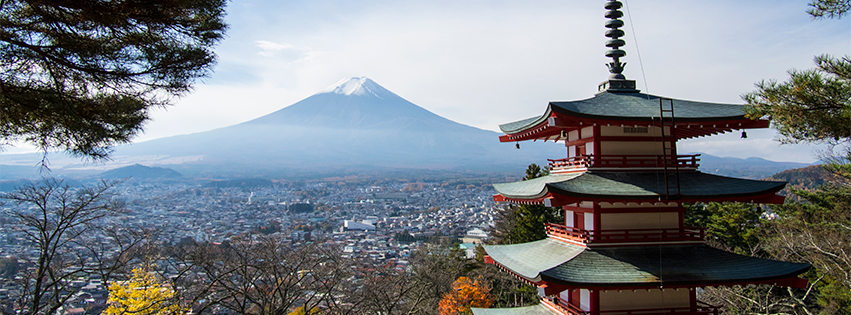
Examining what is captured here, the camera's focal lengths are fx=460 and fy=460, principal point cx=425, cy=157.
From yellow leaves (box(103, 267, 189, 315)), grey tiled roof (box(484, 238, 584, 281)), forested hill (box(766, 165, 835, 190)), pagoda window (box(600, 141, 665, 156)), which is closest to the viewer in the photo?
grey tiled roof (box(484, 238, 584, 281))

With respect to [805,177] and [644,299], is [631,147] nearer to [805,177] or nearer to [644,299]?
[644,299]

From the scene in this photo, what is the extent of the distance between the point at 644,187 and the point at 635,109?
131cm

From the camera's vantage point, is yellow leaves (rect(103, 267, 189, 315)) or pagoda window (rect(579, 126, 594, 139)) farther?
yellow leaves (rect(103, 267, 189, 315))

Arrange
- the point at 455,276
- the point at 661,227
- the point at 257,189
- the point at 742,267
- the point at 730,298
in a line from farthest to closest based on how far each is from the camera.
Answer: the point at 257,189 → the point at 455,276 → the point at 730,298 → the point at 661,227 → the point at 742,267

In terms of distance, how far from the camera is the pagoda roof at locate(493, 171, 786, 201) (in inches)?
264

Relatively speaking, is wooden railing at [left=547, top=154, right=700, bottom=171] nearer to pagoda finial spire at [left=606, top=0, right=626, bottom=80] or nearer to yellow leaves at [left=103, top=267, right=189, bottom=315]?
pagoda finial spire at [left=606, top=0, right=626, bottom=80]

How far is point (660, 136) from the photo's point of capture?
25.2 ft

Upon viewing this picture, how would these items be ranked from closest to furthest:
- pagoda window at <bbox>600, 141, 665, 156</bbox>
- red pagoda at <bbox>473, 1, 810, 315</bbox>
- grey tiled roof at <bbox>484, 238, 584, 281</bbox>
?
1. red pagoda at <bbox>473, 1, 810, 315</bbox>
2. grey tiled roof at <bbox>484, 238, 584, 281</bbox>
3. pagoda window at <bbox>600, 141, 665, 156</bbox>

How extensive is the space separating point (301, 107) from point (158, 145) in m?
52.9

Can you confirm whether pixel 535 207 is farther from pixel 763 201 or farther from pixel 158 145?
pixel 158 145

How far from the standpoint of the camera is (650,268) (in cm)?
682

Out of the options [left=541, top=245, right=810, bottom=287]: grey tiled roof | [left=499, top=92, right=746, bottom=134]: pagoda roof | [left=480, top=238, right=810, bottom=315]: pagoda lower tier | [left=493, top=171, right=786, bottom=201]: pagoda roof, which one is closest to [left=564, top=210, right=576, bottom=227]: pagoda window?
[left=480, top=238, right=810, bottom=315]: pagoda lower tier

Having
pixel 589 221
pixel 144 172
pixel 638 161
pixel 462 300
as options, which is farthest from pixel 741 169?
pixel 144 172

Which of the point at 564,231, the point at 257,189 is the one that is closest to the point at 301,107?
the point at 257,189
